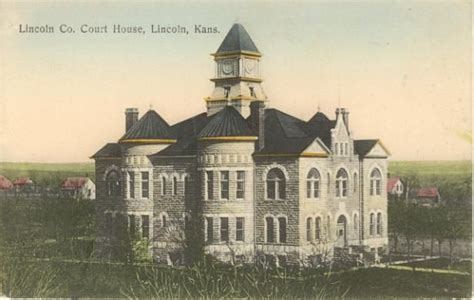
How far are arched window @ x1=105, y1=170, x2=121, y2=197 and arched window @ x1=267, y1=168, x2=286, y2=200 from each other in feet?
5.39

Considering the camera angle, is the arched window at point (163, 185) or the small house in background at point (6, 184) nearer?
the small house in background at point (6, 184)

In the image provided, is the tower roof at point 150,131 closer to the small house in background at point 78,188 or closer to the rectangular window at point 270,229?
the small house in background at point 78,188

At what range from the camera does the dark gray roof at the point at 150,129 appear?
372 inches

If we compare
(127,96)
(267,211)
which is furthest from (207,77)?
(267,211)

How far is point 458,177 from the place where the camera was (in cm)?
898

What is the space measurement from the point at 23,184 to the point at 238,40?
257cm

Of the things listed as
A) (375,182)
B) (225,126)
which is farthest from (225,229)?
(375,182)

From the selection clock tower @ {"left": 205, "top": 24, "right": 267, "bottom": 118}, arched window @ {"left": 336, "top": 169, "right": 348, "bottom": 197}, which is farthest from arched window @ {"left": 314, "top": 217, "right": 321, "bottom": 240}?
clock tower @ {"left": 205, "top": 24, "right": 267, "bottom": 118}

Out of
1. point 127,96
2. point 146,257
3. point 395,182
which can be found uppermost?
point 127,96

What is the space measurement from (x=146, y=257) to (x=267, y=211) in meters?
1.40

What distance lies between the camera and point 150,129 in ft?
32.2

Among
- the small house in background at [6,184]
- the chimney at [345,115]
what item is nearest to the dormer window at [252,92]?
the chimney at [345,115]

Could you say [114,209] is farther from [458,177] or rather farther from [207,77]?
[458,177]

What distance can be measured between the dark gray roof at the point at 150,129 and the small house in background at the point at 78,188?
0.60 m
